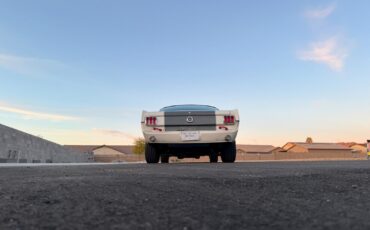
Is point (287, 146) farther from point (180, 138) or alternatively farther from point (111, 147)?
point (180, 138)

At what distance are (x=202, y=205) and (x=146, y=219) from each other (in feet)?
1.69

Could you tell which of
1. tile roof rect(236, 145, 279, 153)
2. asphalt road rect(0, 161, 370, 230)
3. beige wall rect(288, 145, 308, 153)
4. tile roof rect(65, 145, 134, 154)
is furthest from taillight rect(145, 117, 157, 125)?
tile roof rect(65, 145, 134, 154)

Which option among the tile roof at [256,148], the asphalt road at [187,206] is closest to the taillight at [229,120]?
the asphalt road at [187,206]

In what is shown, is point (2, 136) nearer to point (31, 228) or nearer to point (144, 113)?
point (144, 113)

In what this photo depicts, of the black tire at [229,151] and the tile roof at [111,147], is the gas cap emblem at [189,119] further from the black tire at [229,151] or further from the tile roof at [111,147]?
the tile roof at [111,147]

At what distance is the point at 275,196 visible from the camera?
310cm

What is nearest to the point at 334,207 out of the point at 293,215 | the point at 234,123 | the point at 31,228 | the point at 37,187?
the point at 293,215

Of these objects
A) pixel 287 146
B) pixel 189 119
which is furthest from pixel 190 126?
pixel 287 146

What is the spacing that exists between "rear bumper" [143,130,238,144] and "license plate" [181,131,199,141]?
0.07m

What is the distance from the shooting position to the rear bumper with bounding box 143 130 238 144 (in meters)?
9.83

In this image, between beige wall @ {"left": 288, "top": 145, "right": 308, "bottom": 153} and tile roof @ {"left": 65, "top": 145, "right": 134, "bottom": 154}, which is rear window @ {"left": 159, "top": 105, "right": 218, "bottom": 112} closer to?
beige wall @ {"left": 288, "top": 145, "right": 308, "bottom": 153}

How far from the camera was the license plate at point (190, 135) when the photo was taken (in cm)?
990

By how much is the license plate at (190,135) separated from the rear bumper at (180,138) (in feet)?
0.24

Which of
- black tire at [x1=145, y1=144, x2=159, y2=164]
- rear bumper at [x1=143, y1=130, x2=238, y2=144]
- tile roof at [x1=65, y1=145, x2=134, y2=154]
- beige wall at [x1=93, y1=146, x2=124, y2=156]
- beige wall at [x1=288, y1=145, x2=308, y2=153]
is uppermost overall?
tile roof at [x1=65, y1=145, x2=134, y2=154]
